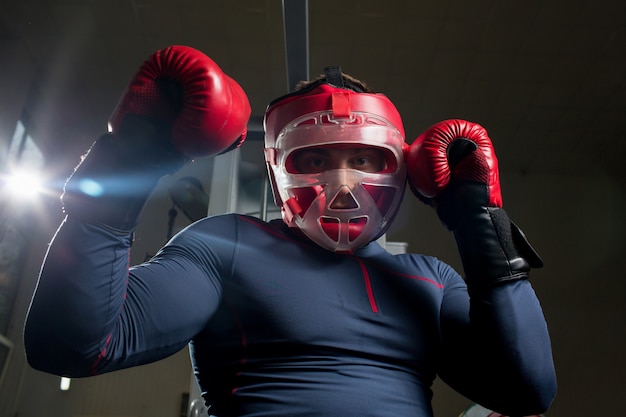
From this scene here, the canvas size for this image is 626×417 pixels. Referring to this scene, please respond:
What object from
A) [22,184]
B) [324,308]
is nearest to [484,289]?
[324,308]

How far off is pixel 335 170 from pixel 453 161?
0.24 meters

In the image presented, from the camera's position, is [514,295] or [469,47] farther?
[469,47]

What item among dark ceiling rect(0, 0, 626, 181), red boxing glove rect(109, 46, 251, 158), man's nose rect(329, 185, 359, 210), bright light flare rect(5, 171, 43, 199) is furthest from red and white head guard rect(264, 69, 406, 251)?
bright light flare rect(5, 171, 43, 199)

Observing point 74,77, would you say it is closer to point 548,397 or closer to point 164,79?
point 164,79

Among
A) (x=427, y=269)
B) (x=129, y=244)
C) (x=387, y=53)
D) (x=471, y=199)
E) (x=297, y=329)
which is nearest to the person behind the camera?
(x=129, y=244)

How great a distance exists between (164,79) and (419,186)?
1.72 ft

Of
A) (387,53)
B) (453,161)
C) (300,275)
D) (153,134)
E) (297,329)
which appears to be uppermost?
(387,53)

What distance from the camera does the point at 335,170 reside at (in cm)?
105

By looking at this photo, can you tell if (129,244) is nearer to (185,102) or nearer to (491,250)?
(185,102)

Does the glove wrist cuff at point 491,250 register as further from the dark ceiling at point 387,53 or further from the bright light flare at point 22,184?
the bright light flare at point 22,184

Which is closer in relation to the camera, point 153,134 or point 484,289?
point 153,134

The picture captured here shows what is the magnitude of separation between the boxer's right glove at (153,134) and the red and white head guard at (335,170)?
0.75 feet

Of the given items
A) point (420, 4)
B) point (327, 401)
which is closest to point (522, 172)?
point (420, 4)

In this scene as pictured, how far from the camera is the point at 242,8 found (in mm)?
3271
